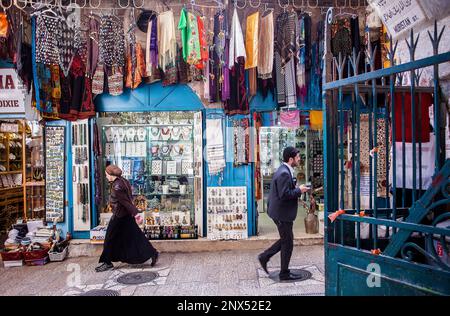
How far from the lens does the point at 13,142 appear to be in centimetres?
1038

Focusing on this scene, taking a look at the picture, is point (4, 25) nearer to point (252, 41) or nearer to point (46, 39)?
point (46, 39)

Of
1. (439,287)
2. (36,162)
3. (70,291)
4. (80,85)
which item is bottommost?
(70,291)

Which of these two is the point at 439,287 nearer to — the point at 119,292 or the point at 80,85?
the point at 119,292

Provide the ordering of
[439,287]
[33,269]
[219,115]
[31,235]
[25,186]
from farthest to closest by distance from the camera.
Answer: [25,186] → [219,115] → [31,235] → [33,269] → [439,287]

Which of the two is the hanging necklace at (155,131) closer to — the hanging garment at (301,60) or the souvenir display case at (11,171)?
the hanging garment at (301,60)

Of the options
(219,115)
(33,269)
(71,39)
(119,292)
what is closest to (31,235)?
(33,269)

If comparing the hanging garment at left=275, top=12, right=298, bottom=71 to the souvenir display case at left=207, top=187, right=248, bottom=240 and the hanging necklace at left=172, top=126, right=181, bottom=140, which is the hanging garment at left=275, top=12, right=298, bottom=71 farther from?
the souvenir display case at left=207, top=187, right=248, bottom=240

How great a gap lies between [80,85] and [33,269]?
3424 mm

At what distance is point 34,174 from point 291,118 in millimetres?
7096

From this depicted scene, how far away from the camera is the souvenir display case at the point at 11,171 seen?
9.39 meters

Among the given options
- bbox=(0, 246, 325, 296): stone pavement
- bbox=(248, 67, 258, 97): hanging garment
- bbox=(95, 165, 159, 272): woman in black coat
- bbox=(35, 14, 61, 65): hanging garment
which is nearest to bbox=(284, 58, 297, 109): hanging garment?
bbox=(248, 67, 258, 97): hanging garment

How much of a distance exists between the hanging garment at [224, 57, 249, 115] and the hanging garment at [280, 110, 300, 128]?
0.81 metres

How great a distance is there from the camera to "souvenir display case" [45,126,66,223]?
24.6 ft
